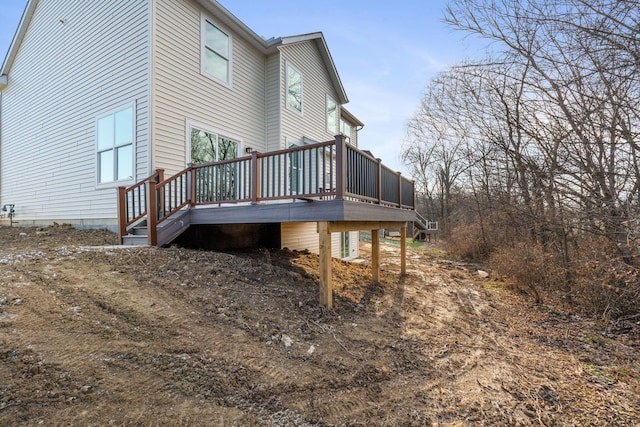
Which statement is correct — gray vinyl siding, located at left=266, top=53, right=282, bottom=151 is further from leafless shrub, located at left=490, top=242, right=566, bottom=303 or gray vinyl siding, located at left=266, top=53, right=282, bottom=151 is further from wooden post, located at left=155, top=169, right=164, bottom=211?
leafless shrub, located at left=490, top=242, right=566, bottom=303

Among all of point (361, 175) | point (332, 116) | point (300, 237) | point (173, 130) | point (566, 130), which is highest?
point (332, 116)

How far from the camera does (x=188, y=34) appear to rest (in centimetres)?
727

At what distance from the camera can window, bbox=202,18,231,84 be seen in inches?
304

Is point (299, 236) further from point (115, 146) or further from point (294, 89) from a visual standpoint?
point (115, 146)

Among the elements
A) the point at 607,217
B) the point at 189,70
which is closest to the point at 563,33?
the point at 607,217

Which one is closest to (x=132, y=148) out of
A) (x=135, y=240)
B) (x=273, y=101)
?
(x=135, y=240)

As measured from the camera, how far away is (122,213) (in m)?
6.24

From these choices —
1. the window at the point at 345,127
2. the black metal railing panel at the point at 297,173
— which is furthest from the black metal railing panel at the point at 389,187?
the window at the point at 345,127

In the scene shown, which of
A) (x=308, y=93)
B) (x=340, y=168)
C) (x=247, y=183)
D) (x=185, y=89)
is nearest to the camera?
(x=340, y=168)

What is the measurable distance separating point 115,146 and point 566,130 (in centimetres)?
978

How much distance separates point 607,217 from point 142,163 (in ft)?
29.4

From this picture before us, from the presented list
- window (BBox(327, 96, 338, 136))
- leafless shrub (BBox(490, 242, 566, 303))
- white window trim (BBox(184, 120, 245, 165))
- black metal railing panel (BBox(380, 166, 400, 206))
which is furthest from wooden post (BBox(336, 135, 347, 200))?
window (BBox(327, 96, 338, 136))

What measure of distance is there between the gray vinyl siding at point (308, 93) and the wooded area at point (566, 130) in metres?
4.18

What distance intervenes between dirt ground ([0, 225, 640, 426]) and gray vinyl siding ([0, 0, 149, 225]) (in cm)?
344
